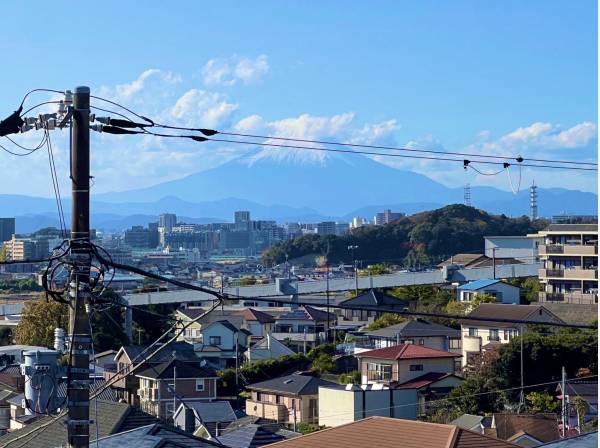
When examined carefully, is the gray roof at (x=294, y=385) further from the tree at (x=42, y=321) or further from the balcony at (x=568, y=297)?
the balcony at (x=568, y=297)

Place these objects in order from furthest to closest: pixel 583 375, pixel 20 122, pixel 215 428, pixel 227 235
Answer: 1. pixel 227 235
2. pixel 583 375
3. pixel 215 428
4. pixel 20 122

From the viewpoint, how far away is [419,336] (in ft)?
83.4

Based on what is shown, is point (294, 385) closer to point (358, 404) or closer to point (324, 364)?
point (358, 404)

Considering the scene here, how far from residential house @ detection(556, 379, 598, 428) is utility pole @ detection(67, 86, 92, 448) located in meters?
10.6

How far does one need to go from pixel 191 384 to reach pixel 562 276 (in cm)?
1506

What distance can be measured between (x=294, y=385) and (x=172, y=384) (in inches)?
84.0

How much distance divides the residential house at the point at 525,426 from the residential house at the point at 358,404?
212cm

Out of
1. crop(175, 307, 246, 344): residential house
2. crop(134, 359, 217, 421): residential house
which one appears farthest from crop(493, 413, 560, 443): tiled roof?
crop(175, 307, 246, 344): residential house

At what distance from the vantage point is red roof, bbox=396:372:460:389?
19656 mm

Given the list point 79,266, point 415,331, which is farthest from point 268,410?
point 79,266

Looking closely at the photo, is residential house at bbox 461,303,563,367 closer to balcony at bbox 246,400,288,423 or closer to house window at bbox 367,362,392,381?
house window at bbox 367,362,392,381

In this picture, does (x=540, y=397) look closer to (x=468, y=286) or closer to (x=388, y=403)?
(x=388, y=403)

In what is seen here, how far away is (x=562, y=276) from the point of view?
31.6 metres

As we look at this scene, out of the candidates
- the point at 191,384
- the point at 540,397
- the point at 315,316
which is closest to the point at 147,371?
the point at 191,384
